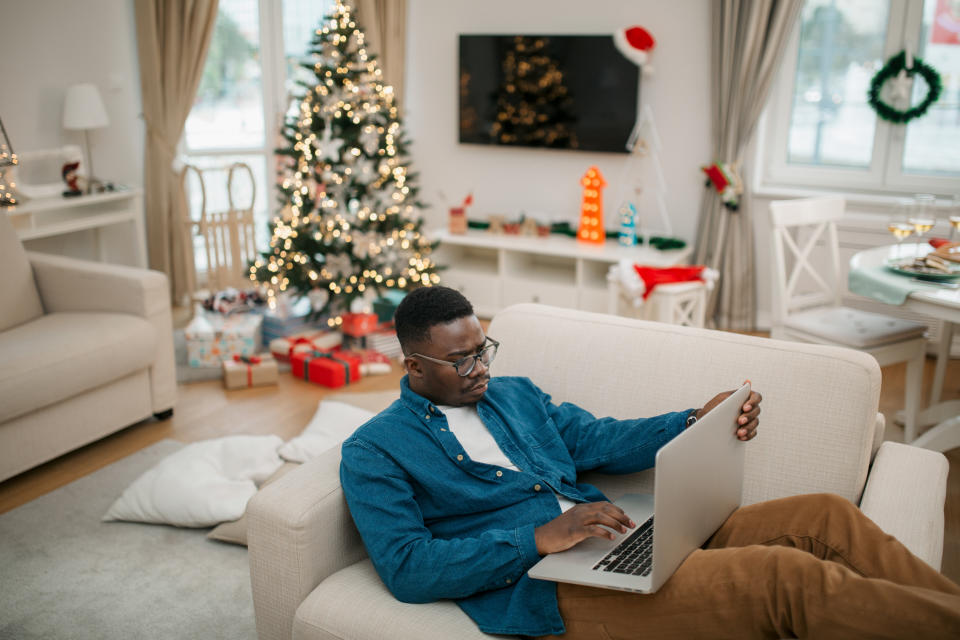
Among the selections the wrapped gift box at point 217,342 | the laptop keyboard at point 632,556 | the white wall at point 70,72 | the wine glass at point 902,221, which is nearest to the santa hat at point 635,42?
the wine glass at point 902,221

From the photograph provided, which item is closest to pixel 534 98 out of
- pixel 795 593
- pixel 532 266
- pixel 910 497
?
pixel 532 266

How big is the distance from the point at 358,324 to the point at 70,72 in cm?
216

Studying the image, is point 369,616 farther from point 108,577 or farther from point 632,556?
point 108,577

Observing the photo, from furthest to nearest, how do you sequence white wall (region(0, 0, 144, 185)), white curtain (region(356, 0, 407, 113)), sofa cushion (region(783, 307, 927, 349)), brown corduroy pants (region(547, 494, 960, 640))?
1. white curtain (region(356, 0, 407, 113))
2. white wall (region(0, 0, 144, 185))
3. sofa cushion (region(783, 307, 927, 349))
4. brown corduroy pants (region(547, 494, 960, 640))

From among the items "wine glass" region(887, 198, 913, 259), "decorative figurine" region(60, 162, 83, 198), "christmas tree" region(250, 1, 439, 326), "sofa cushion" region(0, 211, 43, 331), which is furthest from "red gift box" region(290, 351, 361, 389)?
"wine glass" region(887, 198, 913, 259)

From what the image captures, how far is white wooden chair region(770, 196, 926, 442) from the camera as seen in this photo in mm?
3039

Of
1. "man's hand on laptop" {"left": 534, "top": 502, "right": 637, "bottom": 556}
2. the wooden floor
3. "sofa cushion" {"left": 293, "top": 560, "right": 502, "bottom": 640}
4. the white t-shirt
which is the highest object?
the white t-shirt

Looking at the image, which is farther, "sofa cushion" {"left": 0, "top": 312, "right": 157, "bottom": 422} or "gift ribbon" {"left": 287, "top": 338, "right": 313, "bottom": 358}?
"gift ribbon" {"left": 287, "top": 338, "right": 313, "bottom": 358}

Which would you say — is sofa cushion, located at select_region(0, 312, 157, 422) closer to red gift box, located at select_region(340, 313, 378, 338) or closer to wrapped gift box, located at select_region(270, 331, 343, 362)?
wrapped gift box, located at select_region(270, 331, 343, 362)

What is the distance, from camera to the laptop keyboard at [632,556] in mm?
1351

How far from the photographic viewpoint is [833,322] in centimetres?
320

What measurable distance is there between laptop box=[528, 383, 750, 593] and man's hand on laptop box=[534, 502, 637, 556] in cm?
2

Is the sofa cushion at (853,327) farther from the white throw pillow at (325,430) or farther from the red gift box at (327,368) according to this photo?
the red gift box at (327,368)

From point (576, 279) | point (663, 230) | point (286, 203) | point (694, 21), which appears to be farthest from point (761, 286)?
point (286, 203)
